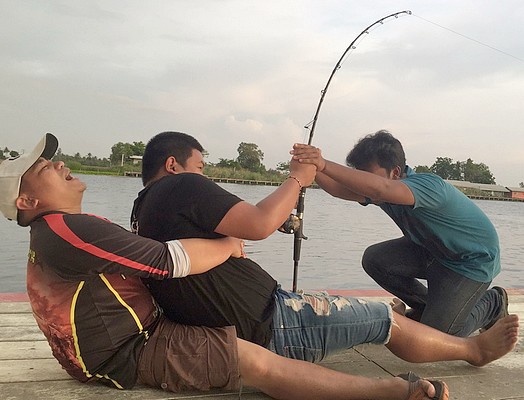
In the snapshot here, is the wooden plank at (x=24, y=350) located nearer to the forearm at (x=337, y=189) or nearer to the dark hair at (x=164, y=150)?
the dark hair at (x=164, y=150)

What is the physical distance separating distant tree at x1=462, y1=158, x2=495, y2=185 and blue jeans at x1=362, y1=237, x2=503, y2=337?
247 feet

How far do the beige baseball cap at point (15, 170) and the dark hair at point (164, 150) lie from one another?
1.45 ft

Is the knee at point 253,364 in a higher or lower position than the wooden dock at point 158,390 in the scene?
higher

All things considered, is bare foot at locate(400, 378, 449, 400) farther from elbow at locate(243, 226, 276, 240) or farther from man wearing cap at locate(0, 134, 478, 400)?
elbow at locate(243, 226, 276, 240)

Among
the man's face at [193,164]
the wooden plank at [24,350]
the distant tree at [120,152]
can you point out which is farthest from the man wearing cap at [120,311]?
the distant tree at [120,152]

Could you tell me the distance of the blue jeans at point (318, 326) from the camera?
2.37 m

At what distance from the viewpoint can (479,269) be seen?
3094mm

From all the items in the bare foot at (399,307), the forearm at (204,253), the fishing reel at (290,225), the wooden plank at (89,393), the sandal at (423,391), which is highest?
the fishing reel at (290,225)

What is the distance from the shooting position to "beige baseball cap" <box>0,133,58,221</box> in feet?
6.81

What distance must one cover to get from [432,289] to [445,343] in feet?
1.92

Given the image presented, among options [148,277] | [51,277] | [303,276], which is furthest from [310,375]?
[303,276]

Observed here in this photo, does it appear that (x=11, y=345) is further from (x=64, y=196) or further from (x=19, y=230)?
(x=19, y=230)

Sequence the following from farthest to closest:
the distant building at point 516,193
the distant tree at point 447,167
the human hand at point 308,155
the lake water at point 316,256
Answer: the distant building at point 516,193 < the distant tree at point 447,167 < the lake water at point 316,256 < the human hand at point 308,155

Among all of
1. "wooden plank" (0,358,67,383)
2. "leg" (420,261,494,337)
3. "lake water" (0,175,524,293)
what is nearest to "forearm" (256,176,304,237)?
"wooden plank" (0,358,67,383)
